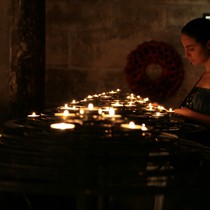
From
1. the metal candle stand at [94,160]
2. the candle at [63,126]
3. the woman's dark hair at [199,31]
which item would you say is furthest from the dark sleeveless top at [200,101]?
the candle at [63,126]

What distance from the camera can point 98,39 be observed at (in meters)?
6.48

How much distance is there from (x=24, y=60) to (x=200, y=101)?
2.32 m

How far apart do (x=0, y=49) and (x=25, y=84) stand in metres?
1.78

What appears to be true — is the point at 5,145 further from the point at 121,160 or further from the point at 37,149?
the point at 121,160

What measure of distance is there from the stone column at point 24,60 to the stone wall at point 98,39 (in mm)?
1563

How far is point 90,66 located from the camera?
6.52 m

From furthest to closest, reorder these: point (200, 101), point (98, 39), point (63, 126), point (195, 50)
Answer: point (98, 39) < point (195, 50) < point (200, 101) < point (63, 126)

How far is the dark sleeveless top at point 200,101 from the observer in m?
3.00

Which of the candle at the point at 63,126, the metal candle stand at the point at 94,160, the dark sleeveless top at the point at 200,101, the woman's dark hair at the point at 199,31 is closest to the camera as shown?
the metal candle stand at the point at 94,160

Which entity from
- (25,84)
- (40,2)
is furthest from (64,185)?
(40,2)

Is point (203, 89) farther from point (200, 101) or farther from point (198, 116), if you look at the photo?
point (198, 116)

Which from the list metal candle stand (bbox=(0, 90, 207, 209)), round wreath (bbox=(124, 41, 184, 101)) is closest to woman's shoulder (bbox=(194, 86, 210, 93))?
metal candle stand (bbox=(0, 90, 207, 209))

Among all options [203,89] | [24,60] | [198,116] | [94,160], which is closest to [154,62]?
[24,60]

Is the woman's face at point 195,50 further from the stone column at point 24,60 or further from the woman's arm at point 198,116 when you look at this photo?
the stone column at point 24,60
